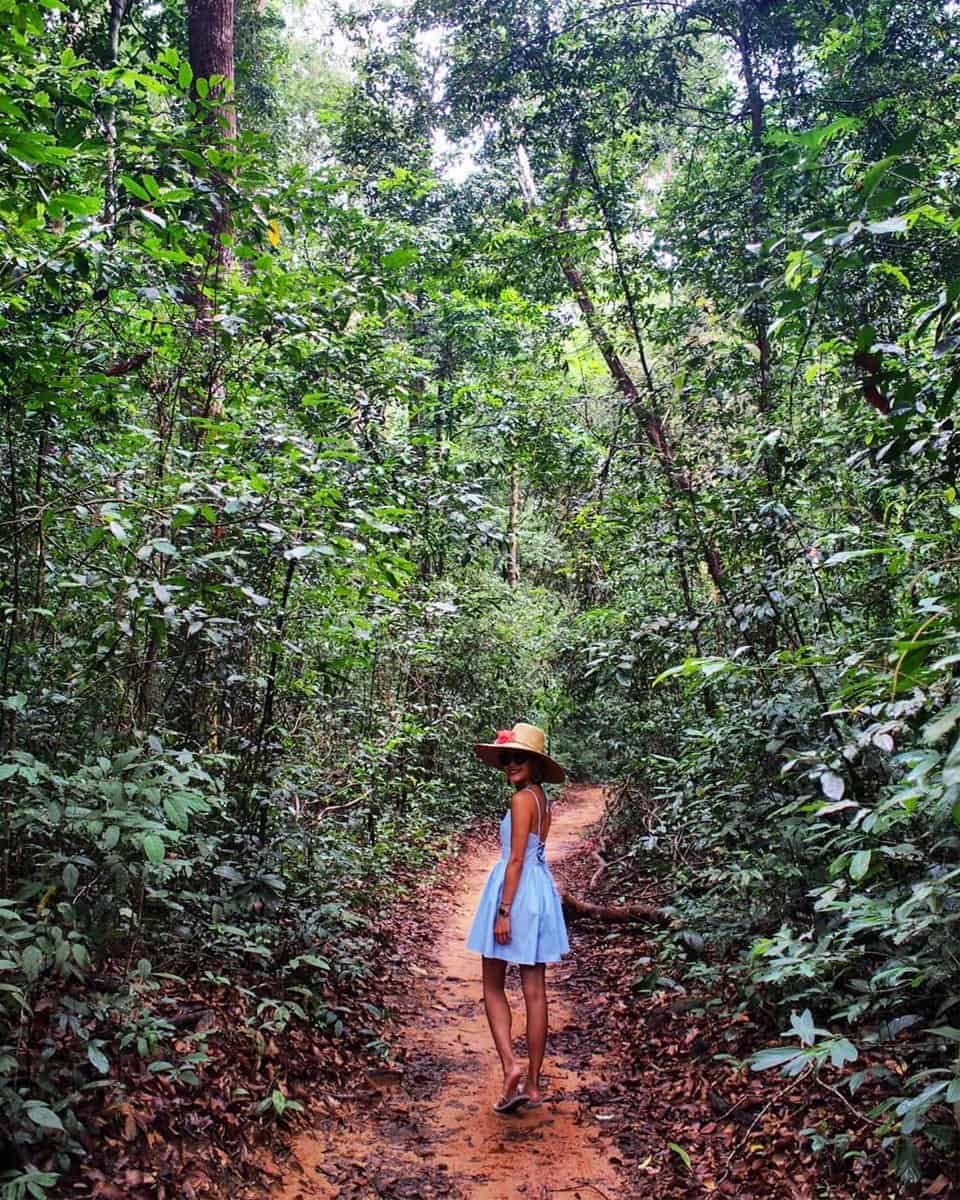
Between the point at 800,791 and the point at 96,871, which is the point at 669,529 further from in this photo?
the point at 96,871

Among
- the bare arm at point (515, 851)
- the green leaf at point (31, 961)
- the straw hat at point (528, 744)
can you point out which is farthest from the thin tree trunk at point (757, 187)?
the green leaf at point (31, 961)

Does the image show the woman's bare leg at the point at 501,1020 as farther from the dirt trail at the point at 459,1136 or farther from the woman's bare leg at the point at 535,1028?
the dirt trail at the point at 459,1136

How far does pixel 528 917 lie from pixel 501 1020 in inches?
22.5

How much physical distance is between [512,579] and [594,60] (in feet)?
43.5

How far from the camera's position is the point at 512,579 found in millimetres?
20625

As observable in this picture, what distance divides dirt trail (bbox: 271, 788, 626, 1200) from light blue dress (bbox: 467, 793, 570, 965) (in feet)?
2.59

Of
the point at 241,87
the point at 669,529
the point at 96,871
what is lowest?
the point at 96,871

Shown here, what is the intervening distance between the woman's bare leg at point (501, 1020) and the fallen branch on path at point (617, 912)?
248cm

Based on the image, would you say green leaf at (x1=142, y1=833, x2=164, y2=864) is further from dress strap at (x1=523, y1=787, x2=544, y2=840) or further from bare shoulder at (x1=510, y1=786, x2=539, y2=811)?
dress strap at (x1=523, y1=787, x2=544, y2=840)

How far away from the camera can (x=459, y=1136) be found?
4051mm

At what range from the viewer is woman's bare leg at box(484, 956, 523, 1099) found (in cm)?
424

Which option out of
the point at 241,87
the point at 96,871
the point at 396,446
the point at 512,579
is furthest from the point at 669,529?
the point at 512,579

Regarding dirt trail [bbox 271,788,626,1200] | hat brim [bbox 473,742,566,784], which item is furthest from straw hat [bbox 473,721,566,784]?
dirt trail [bbox 271,788,626,1200]

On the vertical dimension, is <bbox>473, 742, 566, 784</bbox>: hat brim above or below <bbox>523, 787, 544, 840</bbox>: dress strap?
above
